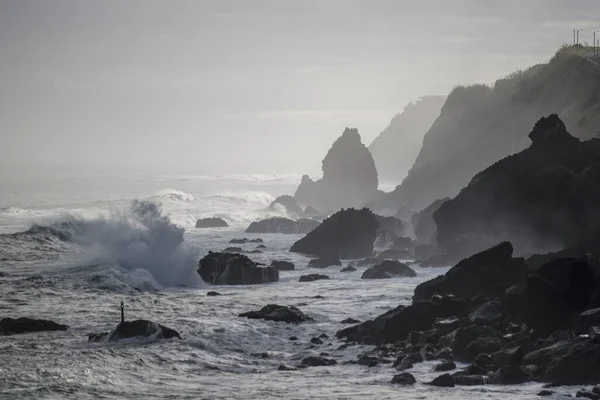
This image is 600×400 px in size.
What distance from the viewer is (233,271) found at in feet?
167

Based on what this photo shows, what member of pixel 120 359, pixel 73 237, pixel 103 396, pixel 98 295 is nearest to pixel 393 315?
pixel 120 359

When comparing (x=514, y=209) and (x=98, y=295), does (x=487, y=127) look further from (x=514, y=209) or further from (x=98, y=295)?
(x=98, y=295)

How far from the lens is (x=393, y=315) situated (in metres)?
31.0

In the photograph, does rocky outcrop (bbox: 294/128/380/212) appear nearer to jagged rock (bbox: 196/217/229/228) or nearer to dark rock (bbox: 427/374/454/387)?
jagged rock (bbox: 196/217/229/228)

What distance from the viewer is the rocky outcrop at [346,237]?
230 ft

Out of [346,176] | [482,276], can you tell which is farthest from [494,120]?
[482,276]

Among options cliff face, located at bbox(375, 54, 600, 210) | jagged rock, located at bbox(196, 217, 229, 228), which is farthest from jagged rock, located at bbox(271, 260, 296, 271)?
jagged rock, located at bbox(196, 217, 229, 228)

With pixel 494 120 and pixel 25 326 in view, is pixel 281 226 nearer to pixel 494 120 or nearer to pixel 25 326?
pixel 494 120

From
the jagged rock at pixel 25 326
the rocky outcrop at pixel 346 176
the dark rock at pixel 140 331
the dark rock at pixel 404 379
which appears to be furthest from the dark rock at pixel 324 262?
the rocky outcrop at pixel 346 176

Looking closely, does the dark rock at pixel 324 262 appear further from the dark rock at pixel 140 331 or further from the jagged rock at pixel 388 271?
the dark rock at pixel 140 331

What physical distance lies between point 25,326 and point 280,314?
1086cm

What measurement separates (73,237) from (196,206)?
8951 cm

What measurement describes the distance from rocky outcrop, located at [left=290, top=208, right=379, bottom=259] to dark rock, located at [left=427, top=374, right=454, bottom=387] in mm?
45948

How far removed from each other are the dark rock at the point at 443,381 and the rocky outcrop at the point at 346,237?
151 ft
